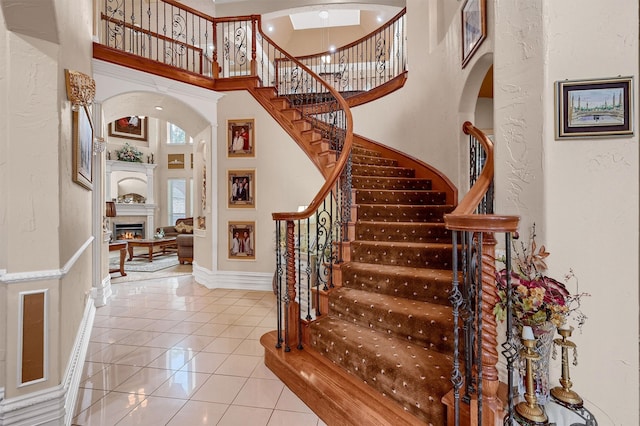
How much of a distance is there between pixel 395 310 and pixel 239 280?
3498mm

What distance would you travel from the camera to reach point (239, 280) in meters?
5.14

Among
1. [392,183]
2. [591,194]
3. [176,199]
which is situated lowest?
[591,194]

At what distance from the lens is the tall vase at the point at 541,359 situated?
1.48 metres

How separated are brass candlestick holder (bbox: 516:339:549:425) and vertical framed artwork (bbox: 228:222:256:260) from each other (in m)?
4.23

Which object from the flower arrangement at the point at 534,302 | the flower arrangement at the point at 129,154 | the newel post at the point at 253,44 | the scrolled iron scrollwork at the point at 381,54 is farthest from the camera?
the flower arrangement at the point at 129,154

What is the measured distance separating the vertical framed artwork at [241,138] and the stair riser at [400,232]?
2.69 metres

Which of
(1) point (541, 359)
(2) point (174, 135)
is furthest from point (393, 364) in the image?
(2) point (174, 135)

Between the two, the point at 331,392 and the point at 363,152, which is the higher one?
the point at 363,152

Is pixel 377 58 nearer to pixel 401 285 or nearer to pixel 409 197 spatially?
pixel 409 197

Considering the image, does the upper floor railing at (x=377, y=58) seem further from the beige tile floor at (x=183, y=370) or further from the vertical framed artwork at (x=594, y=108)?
the beige tile floor at (x=183, y=370)

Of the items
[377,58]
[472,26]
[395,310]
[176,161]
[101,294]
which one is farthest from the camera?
[176,161]

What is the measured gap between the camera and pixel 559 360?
1.78 m

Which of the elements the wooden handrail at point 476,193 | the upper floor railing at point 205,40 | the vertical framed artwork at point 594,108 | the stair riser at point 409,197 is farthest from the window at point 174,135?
the vertical framed artwork at point 594,108

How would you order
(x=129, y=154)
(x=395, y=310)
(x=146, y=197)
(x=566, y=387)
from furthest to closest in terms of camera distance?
(x=146, y=197)
(x=129, y=154)
(x=395, y=310)
(x=566, y=387)
